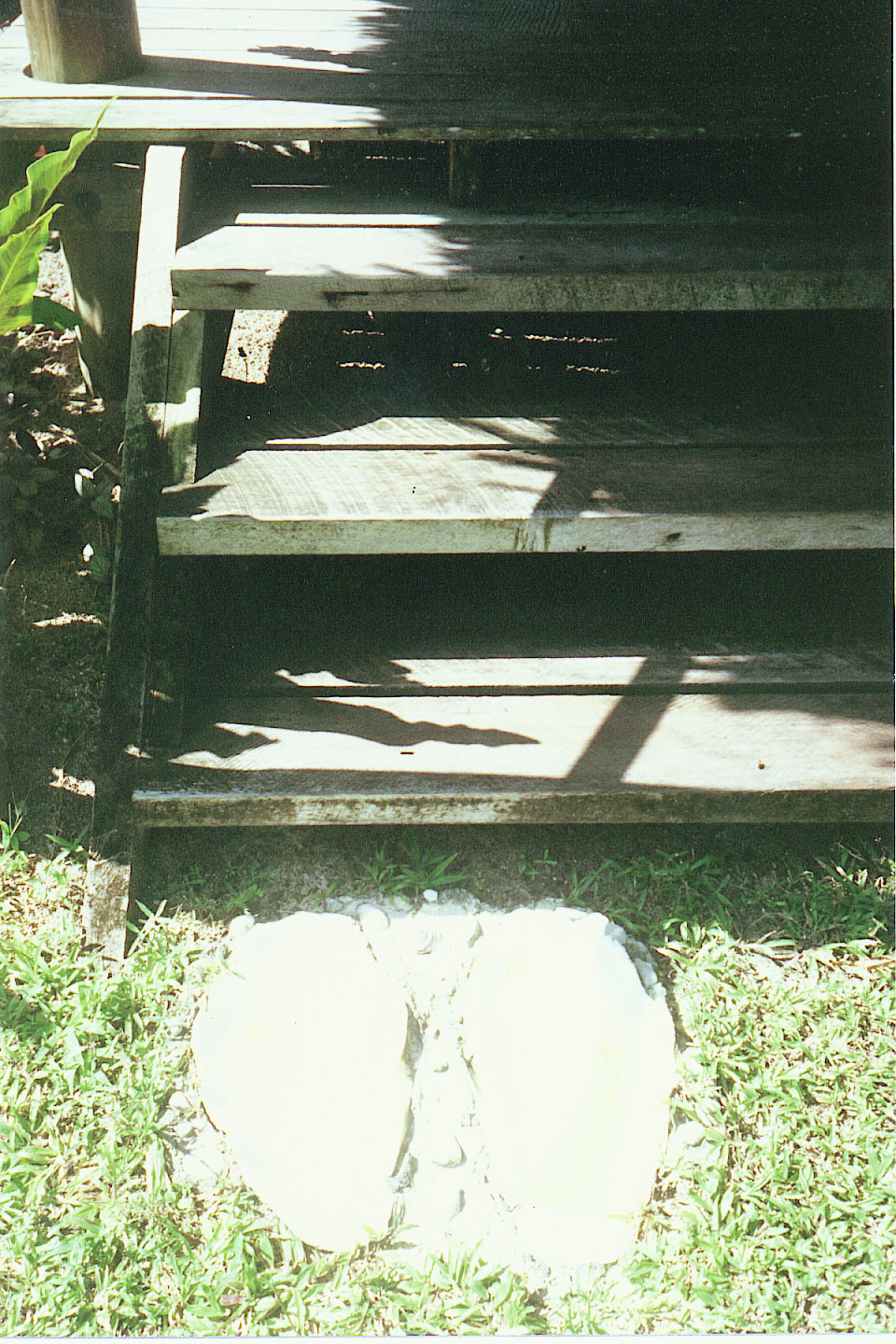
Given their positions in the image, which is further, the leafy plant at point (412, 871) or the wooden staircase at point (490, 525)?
the leafy plant at point (412, 871)

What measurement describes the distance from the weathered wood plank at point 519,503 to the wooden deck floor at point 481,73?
77cm

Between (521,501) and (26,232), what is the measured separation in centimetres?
98

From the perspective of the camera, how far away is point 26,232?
1.66m

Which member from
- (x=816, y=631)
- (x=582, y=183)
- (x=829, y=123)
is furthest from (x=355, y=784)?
(x=829, y=123)

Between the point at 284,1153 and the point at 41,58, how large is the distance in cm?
245

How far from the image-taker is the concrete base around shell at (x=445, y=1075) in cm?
164

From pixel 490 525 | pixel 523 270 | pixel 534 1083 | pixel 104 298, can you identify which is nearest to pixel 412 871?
pixel 534 1083

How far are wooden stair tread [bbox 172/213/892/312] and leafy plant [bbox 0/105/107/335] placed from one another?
0.99 ft

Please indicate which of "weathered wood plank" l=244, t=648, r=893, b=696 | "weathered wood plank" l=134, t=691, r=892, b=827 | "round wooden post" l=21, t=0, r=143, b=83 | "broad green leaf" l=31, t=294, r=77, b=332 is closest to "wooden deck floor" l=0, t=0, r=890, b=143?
"round wooden post" l=21, t=0, r=143, b=83

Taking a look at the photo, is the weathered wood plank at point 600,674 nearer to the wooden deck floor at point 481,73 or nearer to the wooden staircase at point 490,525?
the wooden staircase at point 490,525

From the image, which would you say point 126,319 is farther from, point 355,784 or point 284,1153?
point 284,1153

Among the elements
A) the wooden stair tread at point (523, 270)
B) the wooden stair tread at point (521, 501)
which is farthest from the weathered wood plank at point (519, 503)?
the wooden stair tread at point (523, 270)

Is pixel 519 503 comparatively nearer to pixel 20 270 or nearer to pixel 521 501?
pixel 521 501

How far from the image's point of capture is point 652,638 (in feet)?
7.57
